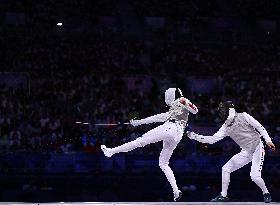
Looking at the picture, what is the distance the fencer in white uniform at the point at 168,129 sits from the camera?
1076cm

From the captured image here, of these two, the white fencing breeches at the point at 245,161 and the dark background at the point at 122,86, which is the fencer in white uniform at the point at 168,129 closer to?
the white fencing breeches at the point at 245,161

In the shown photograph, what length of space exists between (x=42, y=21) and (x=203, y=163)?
1347cm

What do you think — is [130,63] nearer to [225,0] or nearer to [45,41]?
[45,41]

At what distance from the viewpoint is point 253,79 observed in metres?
25.1

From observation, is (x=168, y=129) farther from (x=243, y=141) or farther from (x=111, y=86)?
(x=111, y=86)

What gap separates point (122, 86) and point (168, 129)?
1326 cm

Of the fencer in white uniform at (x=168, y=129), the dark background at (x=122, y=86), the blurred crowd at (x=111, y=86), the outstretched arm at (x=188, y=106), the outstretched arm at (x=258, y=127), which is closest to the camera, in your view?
the outstretched arm at (x=258, y=127)

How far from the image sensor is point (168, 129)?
424 inches

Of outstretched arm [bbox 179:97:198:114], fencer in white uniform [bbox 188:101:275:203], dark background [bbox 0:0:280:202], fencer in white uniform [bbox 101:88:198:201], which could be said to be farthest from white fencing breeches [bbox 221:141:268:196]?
dark background [bbox 0:0:280:202]

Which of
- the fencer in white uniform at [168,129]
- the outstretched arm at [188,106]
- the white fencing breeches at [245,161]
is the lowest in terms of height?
the white fencing breeches at [245,161]

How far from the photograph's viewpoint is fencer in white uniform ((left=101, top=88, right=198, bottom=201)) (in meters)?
10.8

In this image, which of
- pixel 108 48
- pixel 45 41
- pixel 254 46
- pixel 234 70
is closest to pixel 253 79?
pixel 234 70

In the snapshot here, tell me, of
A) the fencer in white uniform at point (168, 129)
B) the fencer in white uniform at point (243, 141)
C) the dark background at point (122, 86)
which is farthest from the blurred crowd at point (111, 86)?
the fencer in white uniform at point (168, 129)

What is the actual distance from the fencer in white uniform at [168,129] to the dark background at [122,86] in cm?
252
